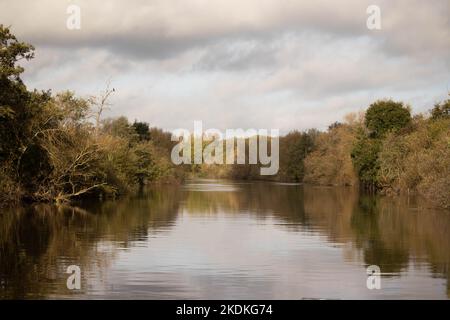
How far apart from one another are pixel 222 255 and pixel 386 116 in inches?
2204

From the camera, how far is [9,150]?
3934 centimetres

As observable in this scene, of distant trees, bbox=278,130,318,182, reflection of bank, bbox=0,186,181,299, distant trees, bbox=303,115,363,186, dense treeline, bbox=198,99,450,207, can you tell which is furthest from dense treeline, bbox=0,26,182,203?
Result: distant trees, bbox=278,130,318,182

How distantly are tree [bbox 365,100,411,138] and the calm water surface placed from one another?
3835 cm

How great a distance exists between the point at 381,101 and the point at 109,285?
62.9m

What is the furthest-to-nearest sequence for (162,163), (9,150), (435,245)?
(162,163)
(9,150)
(435,245)

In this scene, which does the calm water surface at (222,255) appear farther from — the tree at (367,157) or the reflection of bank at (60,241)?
the tree at (367,157)

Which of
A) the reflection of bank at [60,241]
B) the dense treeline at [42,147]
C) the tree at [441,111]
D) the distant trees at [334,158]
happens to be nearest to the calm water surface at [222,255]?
the reflection of bank at [60,241]

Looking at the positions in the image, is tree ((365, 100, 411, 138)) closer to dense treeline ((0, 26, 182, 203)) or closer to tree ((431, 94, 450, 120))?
tree ((431, 94, 450, 120))

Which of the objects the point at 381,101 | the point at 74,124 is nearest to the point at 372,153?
the point at 381,101

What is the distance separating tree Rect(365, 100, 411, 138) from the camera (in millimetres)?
72125

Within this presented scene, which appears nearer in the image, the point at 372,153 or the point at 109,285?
the point at 109,285

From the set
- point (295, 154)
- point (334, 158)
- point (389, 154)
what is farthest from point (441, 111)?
point (295, 154)

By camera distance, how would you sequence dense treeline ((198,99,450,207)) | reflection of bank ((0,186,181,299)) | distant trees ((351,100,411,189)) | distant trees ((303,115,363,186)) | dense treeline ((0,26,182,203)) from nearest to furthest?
reflection of bank ((0,186,181,299))
dense treeline ((0,26,182,203))
dense treeline ((198,99,450,207))
distant trees ((351,100,411,189))
distant trees ((303,115,363,186))
